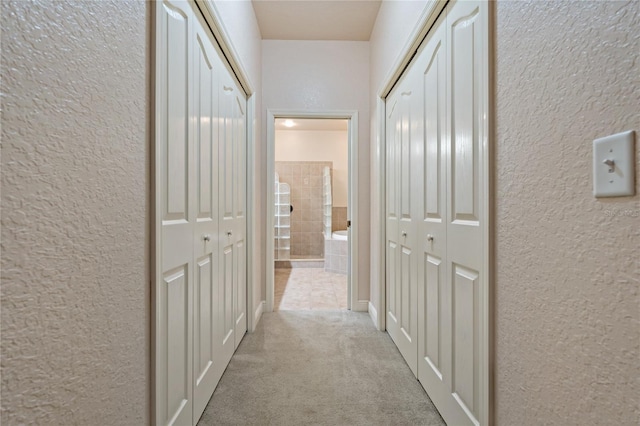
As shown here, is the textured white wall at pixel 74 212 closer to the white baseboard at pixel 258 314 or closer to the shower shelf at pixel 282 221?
the white baseboard at pixel 258 314

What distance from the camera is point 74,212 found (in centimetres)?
66

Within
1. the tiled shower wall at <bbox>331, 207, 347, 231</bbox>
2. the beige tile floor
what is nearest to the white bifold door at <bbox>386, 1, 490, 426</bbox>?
the beige tile floor

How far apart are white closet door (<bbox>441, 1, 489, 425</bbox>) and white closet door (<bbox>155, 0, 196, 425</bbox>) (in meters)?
1.07

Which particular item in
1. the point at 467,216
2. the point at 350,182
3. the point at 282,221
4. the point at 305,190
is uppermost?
the point at 305,190

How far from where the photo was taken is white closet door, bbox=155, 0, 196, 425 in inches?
40.0

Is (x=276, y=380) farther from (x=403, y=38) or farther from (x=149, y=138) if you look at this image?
(x=403, y=38)

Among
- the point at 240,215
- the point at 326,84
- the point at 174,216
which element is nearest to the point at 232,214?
the point at 240,215

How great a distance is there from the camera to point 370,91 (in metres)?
2.93

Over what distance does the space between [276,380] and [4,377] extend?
1.46 metres

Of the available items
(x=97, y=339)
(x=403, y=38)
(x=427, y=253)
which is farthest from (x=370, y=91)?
(x=97, y=339)

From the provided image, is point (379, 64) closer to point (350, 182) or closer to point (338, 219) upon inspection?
point (350, 182)

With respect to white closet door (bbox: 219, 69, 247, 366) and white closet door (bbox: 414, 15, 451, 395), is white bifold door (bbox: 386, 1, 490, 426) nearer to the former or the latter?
white closet door (bbox: 414, 15, 451, 395)

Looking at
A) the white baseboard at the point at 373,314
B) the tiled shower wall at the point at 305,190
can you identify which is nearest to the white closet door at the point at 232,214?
the white baseboard at the point at 373,314

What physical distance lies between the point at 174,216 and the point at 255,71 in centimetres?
193
